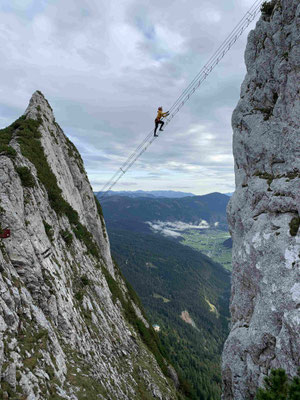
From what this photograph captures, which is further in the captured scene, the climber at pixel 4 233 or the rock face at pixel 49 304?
the climber at pixel 4 233

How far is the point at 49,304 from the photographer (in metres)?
20.3

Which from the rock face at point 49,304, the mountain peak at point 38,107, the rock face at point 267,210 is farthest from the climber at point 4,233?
the mountain peak at point 38,107

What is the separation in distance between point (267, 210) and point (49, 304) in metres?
24.4

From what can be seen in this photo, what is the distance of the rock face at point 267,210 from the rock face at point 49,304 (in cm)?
1379

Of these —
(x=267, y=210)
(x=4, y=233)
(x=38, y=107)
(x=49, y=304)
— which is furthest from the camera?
(x=38, y=107)

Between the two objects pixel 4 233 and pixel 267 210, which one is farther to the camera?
pixel 267 210

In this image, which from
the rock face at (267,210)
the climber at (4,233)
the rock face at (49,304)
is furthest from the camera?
the climber at (4,233)

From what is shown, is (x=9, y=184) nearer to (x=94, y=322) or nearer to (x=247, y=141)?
(x=94, y=322)

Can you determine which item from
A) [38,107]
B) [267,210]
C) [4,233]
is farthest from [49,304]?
[38,107]

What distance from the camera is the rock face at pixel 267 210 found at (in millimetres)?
17875

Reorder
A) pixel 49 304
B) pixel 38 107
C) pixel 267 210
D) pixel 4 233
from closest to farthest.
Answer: pixel 4 233, pixel 49 304, pixel 267 210, pixel 38 107

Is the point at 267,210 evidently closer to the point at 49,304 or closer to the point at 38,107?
the point at 49,304

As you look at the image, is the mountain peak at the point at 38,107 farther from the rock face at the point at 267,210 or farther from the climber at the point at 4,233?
the rock face at the point at 267,210

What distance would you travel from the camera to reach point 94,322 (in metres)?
27.4
